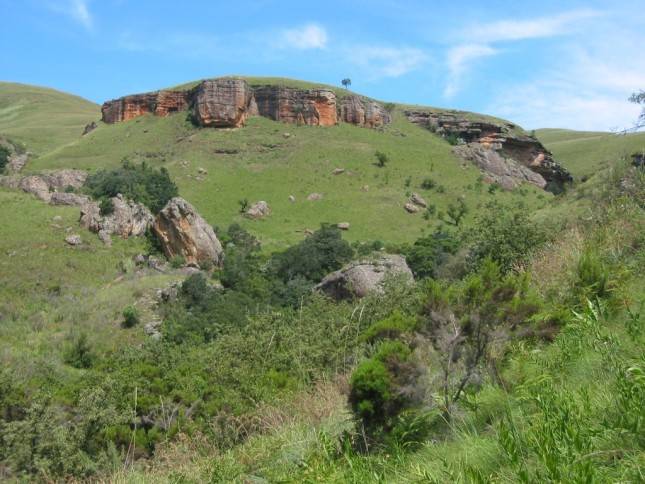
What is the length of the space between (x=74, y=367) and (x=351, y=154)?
43816mm

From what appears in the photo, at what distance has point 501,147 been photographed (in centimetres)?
7431

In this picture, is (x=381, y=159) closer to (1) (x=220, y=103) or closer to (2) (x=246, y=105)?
(2) (x=246, y=105)

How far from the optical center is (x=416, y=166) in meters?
61.7

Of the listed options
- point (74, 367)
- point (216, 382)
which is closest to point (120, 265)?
point (74, 367)

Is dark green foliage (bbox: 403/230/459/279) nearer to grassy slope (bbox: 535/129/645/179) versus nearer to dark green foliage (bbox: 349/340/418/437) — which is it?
dark green foliage (bbox: 349/340/418/437)

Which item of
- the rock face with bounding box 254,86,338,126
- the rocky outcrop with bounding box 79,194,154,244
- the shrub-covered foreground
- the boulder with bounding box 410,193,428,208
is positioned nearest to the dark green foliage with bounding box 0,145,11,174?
the rocky outcrop with bounding box 79,194,154,244

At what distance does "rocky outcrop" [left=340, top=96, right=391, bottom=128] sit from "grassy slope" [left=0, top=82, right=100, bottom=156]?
39572mm

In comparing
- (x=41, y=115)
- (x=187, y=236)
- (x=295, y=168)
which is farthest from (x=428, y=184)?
(x=41, y=115)

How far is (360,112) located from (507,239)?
6146 cm

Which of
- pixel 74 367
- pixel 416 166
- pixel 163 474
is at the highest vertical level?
pixel 416 166

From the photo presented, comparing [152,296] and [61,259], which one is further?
[61,259]

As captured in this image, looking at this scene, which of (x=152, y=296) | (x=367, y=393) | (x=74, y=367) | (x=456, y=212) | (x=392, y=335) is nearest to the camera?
(x=367, y=393)

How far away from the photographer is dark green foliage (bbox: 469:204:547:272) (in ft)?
42.0

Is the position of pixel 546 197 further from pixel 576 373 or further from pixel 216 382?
pixel 576 373
